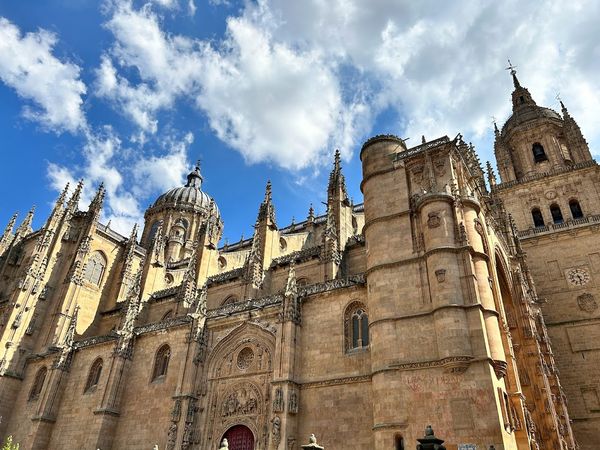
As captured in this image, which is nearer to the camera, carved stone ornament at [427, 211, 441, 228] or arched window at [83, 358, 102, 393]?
carved stone ornament at [427, 211, 441, 228]

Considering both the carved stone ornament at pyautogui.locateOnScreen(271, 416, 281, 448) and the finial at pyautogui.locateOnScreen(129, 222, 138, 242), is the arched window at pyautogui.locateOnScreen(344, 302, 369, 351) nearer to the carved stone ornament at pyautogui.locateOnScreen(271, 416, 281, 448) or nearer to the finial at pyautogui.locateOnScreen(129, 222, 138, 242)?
the carved stone ornament at pyautogui.locateOnScreen(271, 416, 281, 448)

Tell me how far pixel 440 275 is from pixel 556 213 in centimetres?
2084

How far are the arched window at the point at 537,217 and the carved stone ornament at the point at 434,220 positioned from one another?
59.1 ft

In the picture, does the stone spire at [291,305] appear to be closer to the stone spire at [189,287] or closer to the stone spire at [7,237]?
the stone spire at [189,287]

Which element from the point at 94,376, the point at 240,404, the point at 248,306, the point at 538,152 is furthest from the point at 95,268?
the point at 538,152

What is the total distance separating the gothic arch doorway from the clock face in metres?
22.2

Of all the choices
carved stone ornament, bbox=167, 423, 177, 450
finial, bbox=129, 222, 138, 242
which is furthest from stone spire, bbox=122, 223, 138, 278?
carved stone ornament, bbox=167, 423, 177, 450

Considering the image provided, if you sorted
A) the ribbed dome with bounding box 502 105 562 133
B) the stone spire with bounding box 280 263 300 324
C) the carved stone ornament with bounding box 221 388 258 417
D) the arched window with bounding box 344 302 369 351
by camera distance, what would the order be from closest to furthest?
the arched window with bounding box 344 302 369 351, the carved stone ornament with bounding box 221 388 258 417, the stone spire with bounding box 280 263 300 324, the ribbed dome with bounding box 502 105 562 133

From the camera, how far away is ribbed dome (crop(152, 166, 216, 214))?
5119cm

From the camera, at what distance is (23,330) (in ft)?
101

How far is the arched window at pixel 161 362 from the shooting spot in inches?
930

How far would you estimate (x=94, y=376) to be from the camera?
86.7 feet

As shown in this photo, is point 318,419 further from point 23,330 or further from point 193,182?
point 193,182

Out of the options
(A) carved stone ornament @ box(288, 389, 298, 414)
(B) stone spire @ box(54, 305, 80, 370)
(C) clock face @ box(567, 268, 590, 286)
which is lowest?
(A) carved stone ornament @ box(288, 389, 298, 414)
